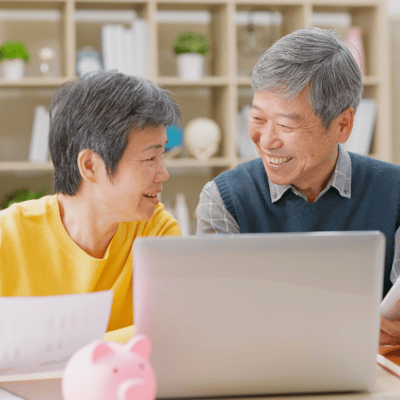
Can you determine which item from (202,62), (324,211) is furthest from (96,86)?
(202,62)

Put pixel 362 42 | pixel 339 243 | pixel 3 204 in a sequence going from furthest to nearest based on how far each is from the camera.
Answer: pixel 362 42, pixel 3 204, pixel 339 243

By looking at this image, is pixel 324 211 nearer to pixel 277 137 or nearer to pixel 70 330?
pixel 277 137

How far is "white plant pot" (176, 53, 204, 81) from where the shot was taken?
2691mm

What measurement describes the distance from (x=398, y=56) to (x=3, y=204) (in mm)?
2259

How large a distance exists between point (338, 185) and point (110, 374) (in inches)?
38.7

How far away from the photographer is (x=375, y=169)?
4.96 feet

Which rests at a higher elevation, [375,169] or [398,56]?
[398,56]

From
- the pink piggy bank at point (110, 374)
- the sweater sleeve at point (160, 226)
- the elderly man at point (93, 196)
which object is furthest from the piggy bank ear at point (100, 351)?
the sweater sleeve at point (160, 226)

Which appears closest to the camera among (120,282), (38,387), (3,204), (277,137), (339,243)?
(339,243)

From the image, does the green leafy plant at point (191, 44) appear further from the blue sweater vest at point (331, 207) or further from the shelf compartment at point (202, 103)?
the blue sweater vest at point (331, 207)

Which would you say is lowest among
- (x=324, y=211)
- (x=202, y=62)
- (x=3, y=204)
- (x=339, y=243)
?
(x=3, y=204)

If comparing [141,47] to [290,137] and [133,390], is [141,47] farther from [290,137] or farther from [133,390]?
[133,390]

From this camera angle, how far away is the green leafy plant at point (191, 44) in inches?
105

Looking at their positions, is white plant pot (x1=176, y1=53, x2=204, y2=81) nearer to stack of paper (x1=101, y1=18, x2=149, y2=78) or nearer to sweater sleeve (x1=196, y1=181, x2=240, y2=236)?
stack of paper (x1=101, y1=18, x2=149, y2=78)
